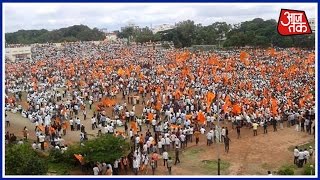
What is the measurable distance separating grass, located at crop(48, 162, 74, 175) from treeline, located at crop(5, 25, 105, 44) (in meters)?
62.0

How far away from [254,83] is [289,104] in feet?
22.6

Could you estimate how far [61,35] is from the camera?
83.8 m

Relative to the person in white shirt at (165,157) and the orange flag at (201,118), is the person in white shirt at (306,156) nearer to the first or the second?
the person in white shirt at (165,157)

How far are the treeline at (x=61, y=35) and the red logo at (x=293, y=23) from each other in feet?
218

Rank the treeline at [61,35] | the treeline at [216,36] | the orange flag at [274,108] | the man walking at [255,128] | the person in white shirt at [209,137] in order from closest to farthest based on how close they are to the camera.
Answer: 1. the person in white shirt at [209,137]
2. the man walking at [255,128]
3. the orange flag at [274,108]
4. the treeline at [216,36]
5. the treeline at [61,35]

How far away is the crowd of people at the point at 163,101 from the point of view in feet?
54.9

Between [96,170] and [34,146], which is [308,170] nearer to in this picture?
[96,170]

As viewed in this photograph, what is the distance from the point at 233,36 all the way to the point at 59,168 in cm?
4129

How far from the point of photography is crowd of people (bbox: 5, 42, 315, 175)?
16.7m

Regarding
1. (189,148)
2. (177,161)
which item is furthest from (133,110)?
(177,161)

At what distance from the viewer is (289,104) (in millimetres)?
20438

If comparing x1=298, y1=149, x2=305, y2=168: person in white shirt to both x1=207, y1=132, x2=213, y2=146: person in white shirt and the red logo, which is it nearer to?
x1=207, y1=132, x2=213, y2=146: person in white shirt

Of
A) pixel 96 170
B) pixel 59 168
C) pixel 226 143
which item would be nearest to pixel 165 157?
pixel 96 170

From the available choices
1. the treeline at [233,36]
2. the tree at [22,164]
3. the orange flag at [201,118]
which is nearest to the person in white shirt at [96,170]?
the tree at [22,164]
